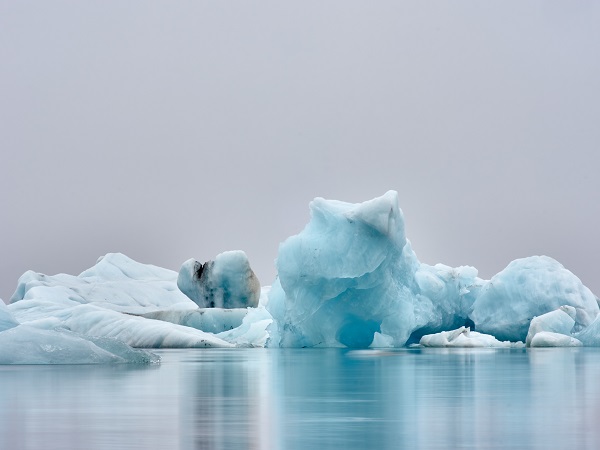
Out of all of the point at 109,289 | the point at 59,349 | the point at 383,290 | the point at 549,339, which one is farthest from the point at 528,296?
the point at 109,289

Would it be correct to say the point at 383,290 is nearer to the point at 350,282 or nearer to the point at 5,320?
the point at 350,282

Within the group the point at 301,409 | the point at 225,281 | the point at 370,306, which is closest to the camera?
the point at 301,409

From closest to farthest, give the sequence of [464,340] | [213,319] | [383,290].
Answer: [383,290] → [464,340] → [213,319]

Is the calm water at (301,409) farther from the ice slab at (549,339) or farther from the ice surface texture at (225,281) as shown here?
the ice surface texture at (225,281)

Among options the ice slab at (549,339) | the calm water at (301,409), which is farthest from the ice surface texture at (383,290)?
the calm water at (301,409)

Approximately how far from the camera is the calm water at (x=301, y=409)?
11.6 feet

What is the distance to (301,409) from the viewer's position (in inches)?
190

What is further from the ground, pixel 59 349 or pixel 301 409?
pixel 59 349

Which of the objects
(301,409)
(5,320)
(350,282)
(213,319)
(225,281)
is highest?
(225,281)

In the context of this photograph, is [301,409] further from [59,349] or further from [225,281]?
[225,281]

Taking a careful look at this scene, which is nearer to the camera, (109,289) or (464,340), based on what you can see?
(464,340)

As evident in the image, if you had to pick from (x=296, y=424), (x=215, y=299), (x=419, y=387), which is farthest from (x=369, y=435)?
(x=215, y=299)

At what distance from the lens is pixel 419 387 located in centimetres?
646

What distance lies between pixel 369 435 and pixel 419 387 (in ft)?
9.32
